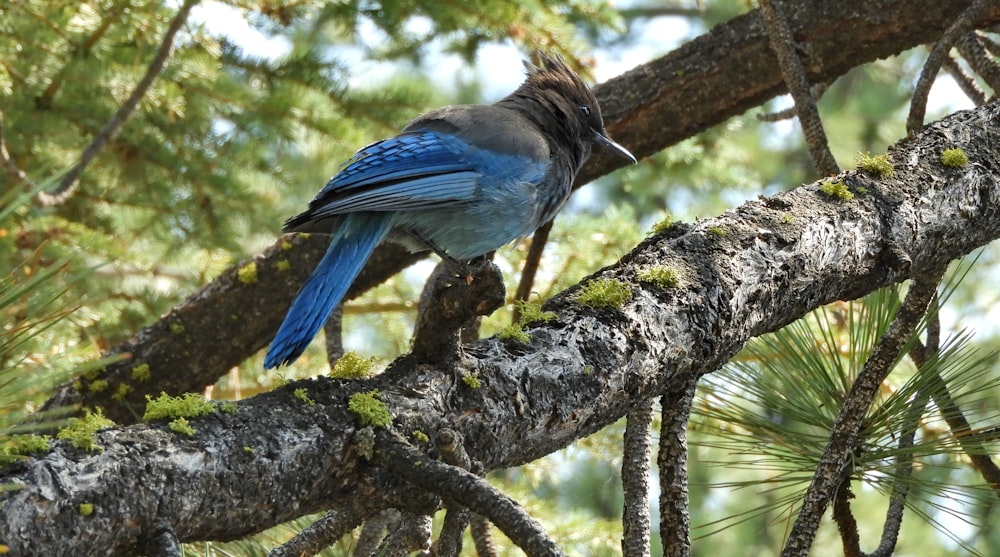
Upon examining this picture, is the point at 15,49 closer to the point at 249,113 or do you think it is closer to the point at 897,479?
the point at 249,113

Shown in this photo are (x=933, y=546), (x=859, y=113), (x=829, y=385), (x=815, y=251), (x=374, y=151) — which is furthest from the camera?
(x=859, y=113)

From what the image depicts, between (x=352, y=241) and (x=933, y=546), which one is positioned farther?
(x=933, y=546)

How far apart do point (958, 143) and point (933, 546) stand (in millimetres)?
5683

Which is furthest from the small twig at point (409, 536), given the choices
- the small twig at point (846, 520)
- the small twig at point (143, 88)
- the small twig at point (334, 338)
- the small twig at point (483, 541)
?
the small twig at point (143, 88)

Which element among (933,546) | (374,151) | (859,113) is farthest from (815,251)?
(859,113)

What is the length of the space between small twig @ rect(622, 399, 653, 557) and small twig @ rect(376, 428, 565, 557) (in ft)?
1.86

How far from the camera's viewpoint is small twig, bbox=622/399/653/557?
2107 mm

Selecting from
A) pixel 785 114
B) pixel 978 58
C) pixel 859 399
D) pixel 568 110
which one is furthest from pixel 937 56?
pixel 859 399

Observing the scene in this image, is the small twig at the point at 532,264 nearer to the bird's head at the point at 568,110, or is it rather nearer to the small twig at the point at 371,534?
the bird's head at the point at 568,110

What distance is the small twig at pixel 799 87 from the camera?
322 cm

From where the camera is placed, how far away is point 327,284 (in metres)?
2.74

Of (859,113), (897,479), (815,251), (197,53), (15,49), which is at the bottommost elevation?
(897,479)

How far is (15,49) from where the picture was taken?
4.23 m

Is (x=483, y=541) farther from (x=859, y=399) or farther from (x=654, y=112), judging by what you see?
(x=654, y=112)
